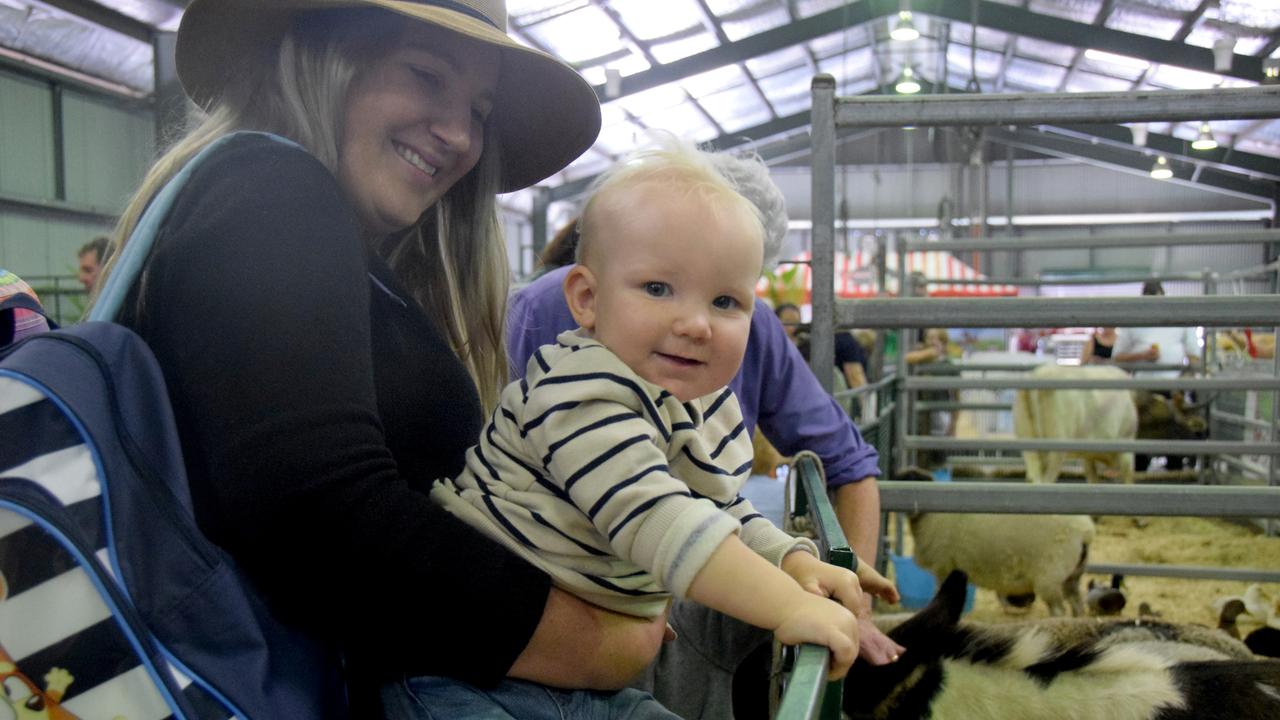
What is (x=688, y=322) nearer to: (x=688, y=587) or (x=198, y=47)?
(x=688, y=587)

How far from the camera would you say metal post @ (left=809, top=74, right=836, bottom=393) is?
6.18ft

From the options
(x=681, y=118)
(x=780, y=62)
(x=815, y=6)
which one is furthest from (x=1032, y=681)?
(x=681, y=118)

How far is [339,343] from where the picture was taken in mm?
897

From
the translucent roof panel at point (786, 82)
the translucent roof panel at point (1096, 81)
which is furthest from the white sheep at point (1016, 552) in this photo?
the translucent roof panel at point (786, 82)

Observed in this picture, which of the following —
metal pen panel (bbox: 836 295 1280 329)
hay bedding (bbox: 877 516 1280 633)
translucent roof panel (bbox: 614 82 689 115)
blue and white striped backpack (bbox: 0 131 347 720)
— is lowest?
hay bedding (bbox: 877 516 1280 633)

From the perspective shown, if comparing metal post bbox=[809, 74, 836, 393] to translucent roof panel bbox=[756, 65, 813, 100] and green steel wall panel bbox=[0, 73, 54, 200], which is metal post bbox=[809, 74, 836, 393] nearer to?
green steel wall panel bbox=[0, 73, 54, 200]

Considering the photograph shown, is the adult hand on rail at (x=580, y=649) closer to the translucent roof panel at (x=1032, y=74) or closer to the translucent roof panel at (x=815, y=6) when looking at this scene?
the translucent roof panel at (x=815, y=6)

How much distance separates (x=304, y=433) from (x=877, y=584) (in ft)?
2.46

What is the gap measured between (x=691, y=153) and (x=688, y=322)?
0.87 feet

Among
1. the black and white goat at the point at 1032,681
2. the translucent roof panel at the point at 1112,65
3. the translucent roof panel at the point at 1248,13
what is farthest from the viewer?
the translucent roof panel at the point at 1112,65

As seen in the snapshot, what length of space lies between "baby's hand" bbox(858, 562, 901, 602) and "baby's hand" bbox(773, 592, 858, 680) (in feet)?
1.00

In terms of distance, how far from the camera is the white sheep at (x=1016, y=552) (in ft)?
13.0

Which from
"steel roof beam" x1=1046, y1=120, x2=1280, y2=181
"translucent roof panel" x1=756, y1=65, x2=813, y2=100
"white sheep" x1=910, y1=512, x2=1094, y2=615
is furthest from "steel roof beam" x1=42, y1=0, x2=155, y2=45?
"steel roof beam" x1=1046, y1=120, x2=1280, y2=181

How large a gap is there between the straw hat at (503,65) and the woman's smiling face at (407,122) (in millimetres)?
52
